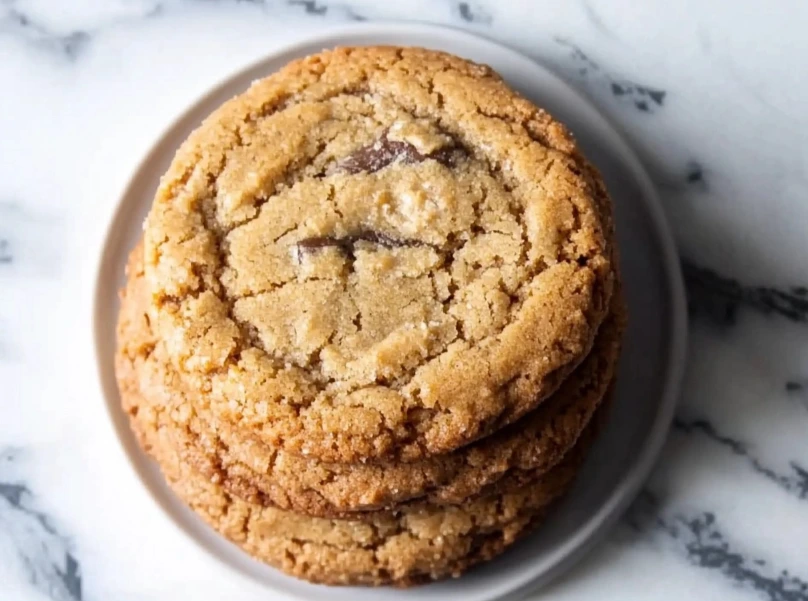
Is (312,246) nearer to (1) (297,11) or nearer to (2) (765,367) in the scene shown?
(1) (297,11)

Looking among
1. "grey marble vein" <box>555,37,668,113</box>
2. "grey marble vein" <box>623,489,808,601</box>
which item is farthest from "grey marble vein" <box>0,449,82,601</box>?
"grey marble vein" <box>555,37,668,113</box>

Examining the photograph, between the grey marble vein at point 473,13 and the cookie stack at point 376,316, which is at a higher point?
the grey marble vein at point 473,13

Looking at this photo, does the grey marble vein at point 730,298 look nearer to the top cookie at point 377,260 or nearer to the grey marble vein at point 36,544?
the top cookie at point 377,260

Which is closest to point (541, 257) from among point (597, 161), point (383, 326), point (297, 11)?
point (383, 326)

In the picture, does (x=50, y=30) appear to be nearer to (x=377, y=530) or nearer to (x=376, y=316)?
(x=376, y=316)

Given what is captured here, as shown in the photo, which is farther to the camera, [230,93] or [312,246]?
[230,93]

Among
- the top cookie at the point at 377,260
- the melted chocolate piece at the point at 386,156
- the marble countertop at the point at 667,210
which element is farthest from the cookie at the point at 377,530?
the melted chocolate piece at the point at 386,156

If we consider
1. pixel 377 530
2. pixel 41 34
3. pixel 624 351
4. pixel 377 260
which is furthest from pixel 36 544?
pixel 624 351
